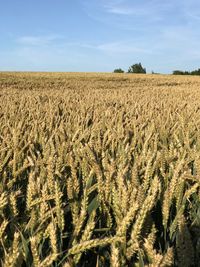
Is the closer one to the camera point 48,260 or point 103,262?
point 48,260

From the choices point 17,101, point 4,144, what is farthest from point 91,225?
point 17,101

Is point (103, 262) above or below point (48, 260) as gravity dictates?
below

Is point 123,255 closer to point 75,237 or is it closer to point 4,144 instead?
point 75,237

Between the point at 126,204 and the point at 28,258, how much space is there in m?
0.28

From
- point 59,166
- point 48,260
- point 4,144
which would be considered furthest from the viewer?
point 4,144

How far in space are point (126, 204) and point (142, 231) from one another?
0.43ft

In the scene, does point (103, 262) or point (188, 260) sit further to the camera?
point (103, 262)

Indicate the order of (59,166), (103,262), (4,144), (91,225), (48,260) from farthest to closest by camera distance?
1. (4,144)
2. (59,166)
3. (103,262)
4. (91,225)
5. (48,260)

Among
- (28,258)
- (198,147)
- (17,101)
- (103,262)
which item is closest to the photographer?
(28,258)

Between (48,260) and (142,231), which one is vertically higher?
(48,260)

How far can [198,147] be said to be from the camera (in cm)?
238

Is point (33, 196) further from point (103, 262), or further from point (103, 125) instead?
point (103, 125)

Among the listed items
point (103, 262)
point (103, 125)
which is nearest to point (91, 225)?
point (103, 262)

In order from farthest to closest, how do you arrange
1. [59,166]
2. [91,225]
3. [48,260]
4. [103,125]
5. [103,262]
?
[103,125], [59,166], [103,262], [91,225], [48,260]
